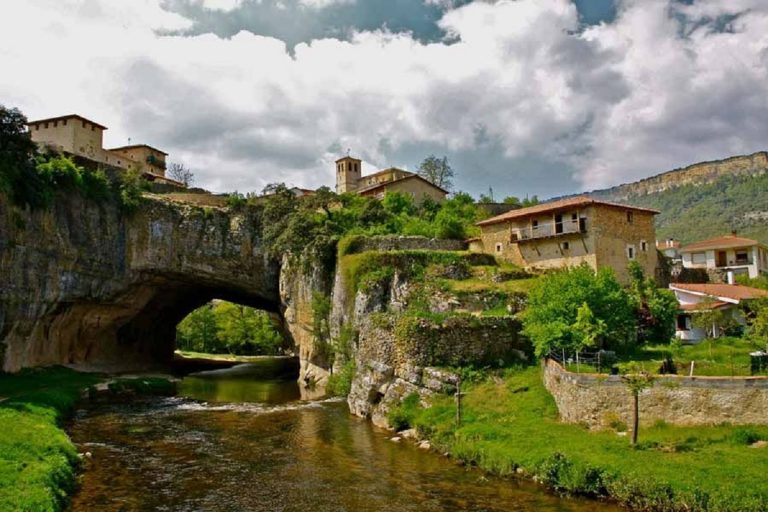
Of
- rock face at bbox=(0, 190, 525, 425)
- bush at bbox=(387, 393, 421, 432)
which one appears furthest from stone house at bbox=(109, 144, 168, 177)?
bush at bbox=(387, 393, 421, 432)

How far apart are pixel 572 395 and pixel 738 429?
571 centimetres

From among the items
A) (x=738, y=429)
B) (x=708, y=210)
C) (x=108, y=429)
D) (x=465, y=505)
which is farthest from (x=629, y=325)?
(x=708, y=210)

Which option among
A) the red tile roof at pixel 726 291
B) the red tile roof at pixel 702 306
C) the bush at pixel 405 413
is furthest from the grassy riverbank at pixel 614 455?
the red tile roof at pixel 726 291

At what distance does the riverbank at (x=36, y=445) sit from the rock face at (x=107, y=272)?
7.04 m

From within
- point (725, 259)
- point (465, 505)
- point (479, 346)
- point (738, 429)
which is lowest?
point (465, 505)

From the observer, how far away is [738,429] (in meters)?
19.7

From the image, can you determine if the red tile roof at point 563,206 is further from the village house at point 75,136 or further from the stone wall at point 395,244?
the village house at point 75,136

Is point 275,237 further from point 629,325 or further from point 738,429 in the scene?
point 738,429

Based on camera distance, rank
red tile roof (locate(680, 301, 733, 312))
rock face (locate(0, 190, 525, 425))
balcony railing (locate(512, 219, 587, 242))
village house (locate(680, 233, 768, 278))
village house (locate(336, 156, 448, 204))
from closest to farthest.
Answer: rock face (locate(0, 190, 525, 425)) < red tile roof (locate(680, 301, 733, 312)) < balcony railing (locate(512, 219, 587, 242)) < village house (locate(680, 233, 768, 278)) < village house (locate(336, 156, 448, 204))

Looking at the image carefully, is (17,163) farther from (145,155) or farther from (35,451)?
(145,155)

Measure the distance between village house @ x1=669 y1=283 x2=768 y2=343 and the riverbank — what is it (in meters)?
30.1

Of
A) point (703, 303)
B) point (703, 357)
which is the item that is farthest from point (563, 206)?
point (703, 357)

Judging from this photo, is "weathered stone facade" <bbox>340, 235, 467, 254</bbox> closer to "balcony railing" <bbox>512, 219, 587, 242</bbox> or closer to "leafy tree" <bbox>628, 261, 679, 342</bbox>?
"balcony railing" <bbox>512, 219, 587, 242</bbox>

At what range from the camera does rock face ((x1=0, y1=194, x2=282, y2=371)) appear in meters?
45.5
